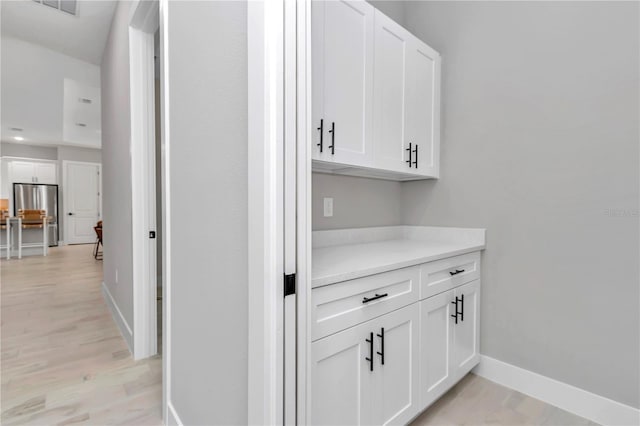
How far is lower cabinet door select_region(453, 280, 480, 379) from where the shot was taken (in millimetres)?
1730

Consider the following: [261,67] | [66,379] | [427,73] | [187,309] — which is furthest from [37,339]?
[427,73]

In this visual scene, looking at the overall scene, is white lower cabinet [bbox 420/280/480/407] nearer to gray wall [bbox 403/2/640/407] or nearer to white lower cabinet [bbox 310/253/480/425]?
white lower cabinet [bbox 310/253/480/425]

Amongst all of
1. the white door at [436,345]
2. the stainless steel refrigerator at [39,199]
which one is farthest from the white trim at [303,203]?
the stainless steel refrigerator at [39,199]

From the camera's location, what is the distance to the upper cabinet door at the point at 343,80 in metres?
1.42

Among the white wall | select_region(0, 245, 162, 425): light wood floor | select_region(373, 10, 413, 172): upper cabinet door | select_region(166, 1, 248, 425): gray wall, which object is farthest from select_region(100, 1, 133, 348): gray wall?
select_region(373, 10, 413, 172): upper cabinet door

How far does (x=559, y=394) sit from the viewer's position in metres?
1.68

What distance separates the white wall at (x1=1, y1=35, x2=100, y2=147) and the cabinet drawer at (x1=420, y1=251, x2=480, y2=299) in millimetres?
4340

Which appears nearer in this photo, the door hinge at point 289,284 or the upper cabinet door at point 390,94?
the door hinge at point 289,284

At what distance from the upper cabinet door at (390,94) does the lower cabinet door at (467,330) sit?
0.82 meters

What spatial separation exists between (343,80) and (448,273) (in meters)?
1.13

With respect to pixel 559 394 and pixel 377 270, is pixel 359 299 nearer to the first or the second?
pixel 377 270

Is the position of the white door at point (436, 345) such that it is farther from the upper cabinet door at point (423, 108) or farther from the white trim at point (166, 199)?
the white trim at point (166, 199)

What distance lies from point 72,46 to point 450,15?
362 cm

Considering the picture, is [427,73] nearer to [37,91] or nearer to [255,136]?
[255,136]
